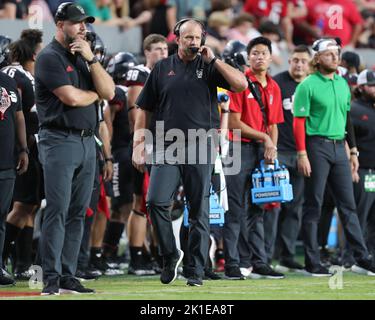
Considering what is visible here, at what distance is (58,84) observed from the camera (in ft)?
27.8

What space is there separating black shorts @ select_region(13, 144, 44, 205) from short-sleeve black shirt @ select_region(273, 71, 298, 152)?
2.93 m

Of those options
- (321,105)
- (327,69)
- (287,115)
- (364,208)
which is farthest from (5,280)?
(364,208)

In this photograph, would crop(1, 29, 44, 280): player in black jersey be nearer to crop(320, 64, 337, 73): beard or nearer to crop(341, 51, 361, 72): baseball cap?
crop(320, 64, 337, 73): beard

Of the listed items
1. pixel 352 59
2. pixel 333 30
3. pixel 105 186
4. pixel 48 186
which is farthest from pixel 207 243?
pixel 333 30

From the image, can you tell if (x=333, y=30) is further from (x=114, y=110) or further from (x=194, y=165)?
(x=194, y=165)

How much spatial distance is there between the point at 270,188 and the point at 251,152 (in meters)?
0.45

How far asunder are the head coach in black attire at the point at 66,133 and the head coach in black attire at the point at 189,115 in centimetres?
72

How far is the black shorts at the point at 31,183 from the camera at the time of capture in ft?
35.0

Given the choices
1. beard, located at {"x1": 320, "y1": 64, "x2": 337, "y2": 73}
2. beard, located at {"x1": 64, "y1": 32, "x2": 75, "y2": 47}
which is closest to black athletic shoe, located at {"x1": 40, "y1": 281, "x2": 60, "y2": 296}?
beard, located at {"x1": 64, "y1": 32, "x2": 75, "y2": 47}

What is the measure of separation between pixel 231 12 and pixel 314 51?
18.0 feet

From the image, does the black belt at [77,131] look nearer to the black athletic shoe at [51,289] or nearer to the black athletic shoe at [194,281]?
the black athletic shoe at [51,289]

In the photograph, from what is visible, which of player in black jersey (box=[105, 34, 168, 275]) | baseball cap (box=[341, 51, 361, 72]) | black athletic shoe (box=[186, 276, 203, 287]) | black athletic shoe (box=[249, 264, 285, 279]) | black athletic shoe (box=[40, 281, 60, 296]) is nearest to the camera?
black athletic shoe (box=[40, 281, 60, 296])

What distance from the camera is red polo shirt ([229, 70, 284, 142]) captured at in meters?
10.8
